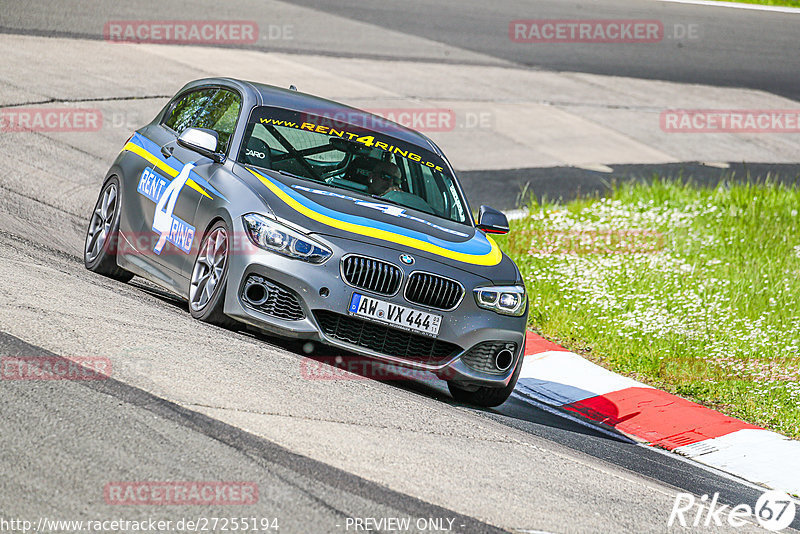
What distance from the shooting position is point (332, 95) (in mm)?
17656

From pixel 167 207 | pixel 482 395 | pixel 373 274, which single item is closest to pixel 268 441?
pixel 373 274

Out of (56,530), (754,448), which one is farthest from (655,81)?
(56,530)

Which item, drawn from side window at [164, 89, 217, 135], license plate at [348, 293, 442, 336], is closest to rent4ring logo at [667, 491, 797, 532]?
license plate at [348, 293, 442, 336]

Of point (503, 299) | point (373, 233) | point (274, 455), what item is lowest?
point (274, 455)

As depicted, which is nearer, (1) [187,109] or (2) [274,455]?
(2) [274,455]

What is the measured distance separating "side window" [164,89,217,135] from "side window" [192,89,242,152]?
0.08m

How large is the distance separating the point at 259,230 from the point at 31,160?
20.0 feet

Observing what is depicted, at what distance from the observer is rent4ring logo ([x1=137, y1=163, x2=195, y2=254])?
7.57m

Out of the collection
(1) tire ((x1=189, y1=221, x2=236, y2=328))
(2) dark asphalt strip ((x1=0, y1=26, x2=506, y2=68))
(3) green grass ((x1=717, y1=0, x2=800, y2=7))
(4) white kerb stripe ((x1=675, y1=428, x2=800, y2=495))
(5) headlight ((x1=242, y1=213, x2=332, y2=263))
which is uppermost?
(3) green grass ((x1=717, y1=0, x2=800, y2=7))

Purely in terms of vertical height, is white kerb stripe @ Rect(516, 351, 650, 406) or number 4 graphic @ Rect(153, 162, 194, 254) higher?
number 4 graphic @ Rect(153, 162, 194, 254)

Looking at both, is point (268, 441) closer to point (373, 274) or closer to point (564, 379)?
point (373, 274)

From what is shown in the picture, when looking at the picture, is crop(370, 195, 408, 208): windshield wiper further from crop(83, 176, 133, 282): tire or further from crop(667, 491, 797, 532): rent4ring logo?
crop(667, 491, 797, 532): rent4ring logo

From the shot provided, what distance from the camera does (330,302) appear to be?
6.71 meters

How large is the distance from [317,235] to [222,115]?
1.99 m
